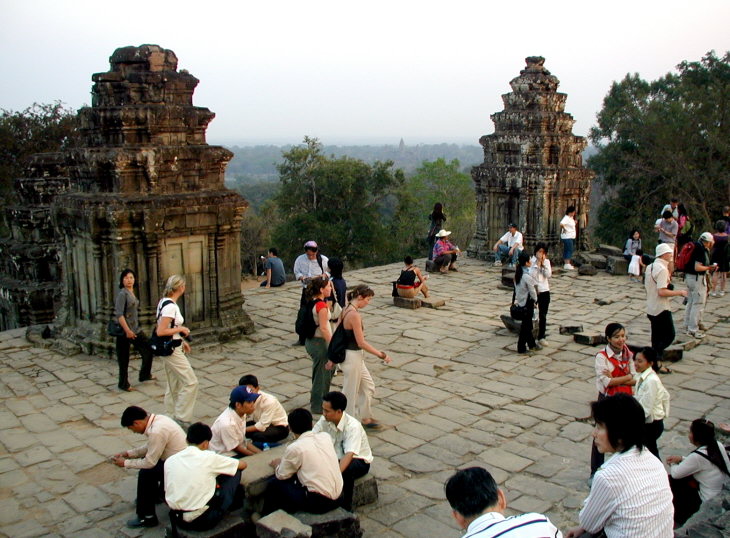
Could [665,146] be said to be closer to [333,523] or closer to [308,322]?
[308,322]

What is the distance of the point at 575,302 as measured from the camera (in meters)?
13.0

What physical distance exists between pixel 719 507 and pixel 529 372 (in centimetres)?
437

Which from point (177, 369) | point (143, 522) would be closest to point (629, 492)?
point (143, 522)

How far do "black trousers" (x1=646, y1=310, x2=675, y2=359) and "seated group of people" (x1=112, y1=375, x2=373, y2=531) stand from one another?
4929 mm

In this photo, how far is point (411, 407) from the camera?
7.89 metres

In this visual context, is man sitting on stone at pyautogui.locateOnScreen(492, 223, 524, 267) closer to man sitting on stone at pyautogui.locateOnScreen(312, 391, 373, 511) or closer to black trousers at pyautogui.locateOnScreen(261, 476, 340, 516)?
man sitting on stone at pyautogui.locateOnScreen(312, 391, 373, 511)

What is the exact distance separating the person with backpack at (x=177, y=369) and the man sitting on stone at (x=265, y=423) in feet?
4.00

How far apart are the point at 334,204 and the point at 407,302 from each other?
20.6 meters

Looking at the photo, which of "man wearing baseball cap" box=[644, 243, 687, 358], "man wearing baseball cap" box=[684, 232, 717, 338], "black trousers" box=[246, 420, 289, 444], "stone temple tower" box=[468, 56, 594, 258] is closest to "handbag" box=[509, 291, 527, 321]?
"man wearing baseball cap" box=[644, 243, 687, 358]

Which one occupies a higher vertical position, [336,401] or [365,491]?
[336,401]

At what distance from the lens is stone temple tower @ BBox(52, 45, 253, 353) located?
31.1 ft

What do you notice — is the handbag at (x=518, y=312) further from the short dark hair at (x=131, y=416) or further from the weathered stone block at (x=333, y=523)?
the short dark hair at (x=131, y=416)

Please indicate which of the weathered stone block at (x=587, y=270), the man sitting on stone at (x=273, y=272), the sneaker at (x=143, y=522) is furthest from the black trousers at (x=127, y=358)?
the weathered stone block at (x=587, y=270)

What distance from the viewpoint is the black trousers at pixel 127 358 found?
837cm
